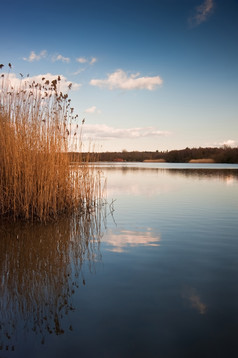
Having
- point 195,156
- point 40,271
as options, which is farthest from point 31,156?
point 195,156

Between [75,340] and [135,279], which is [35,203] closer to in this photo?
[135,279]

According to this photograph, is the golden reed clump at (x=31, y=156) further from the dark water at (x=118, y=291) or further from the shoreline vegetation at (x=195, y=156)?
the shoreline vegetation at (x=195, y=156)

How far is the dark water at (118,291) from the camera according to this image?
187 cm

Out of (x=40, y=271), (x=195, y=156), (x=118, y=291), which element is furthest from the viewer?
(x=195, y=156)

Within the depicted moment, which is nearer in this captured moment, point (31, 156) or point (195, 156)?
point (31, 156)

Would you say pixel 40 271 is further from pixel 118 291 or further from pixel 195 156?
pixel 195 156

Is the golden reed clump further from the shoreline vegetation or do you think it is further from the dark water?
the shoreline vegetation

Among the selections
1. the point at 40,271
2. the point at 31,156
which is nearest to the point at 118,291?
the point at 40,271

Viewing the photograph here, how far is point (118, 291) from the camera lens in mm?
2600

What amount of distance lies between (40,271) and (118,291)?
92 centimetres

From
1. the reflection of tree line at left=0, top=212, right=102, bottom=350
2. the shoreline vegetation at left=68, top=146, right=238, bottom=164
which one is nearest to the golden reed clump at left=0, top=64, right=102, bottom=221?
the reflection of tree line at left=0, top=212, right=102, bottom=350

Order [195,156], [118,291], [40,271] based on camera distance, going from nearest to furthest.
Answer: [118,291] < [40,271] < [195,156]

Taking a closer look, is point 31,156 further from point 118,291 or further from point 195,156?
point 195,156

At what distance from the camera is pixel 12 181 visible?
16.3 feet
